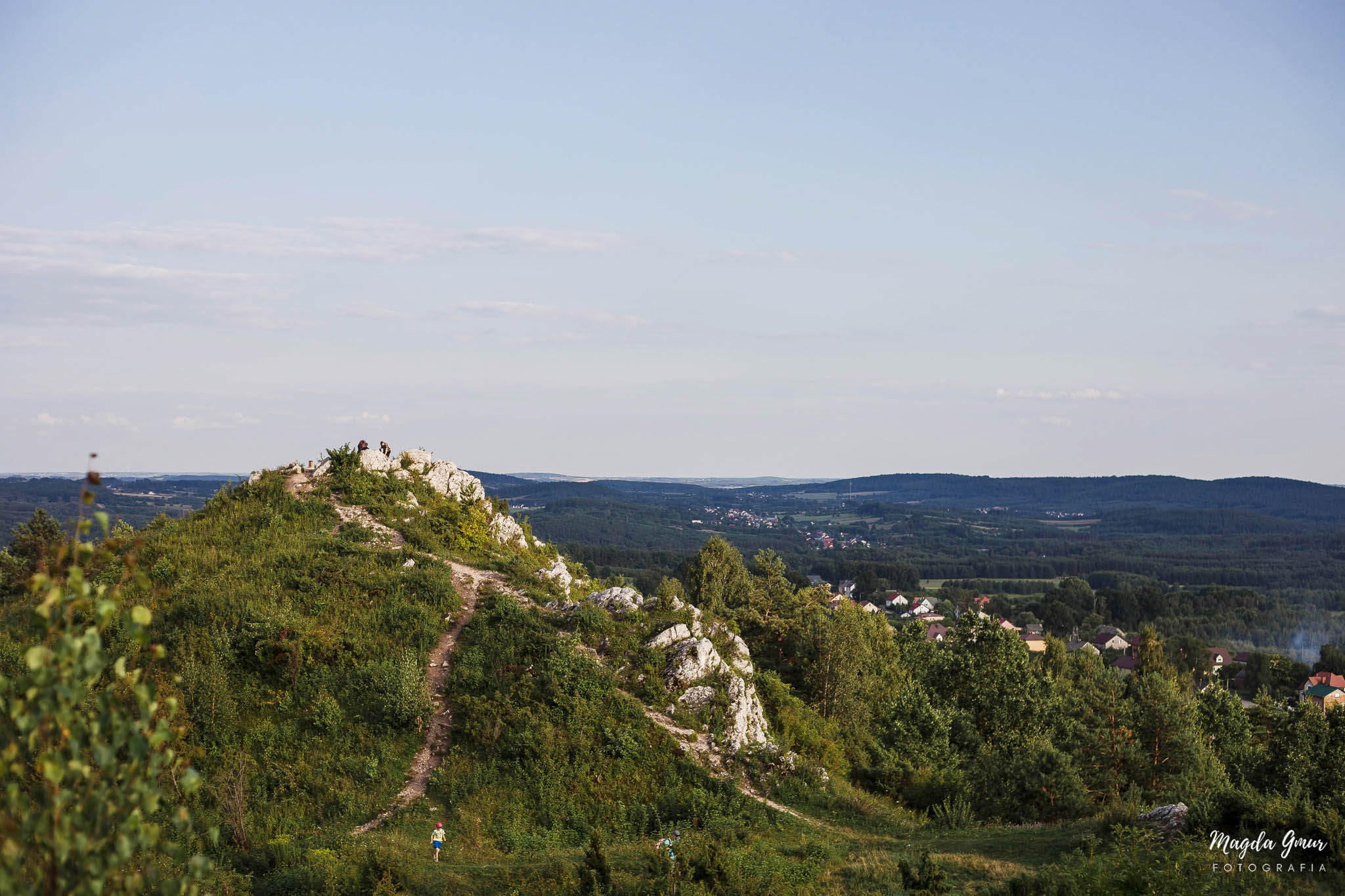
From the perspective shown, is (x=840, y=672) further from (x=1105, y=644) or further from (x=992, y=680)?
(x=1105, y=644)

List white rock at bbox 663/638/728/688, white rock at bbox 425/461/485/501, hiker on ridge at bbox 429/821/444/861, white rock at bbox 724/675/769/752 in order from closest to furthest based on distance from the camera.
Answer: hiker on ridge at bbox 429/821/444/861 < white rock at bbox 724/675/769/752 < white rock at bbox 663/638/728/688 < white rock at bbox 425/461/485/501

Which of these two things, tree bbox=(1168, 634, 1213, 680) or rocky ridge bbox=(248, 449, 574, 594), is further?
tree bbox=(1168, 634, 1213, 680)

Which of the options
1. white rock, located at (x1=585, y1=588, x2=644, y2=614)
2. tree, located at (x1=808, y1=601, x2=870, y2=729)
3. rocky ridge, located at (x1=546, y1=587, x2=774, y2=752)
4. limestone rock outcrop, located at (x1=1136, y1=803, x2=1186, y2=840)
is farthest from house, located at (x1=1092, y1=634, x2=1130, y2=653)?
limestone rock outcrop, located at (x1=1136, y1=803, x2=1186, y2=840)

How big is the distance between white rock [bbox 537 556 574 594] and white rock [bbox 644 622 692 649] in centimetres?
581

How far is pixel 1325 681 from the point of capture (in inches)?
4063

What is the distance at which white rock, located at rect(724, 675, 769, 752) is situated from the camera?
27.6 metres

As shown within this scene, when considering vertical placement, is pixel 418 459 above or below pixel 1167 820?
above

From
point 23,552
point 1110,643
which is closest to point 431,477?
point 23,552

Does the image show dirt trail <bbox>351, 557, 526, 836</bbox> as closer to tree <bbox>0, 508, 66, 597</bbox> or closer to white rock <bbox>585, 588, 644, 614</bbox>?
white rock <bbox>585, 588, 644, 614</bbox>

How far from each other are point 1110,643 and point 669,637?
129261 mm

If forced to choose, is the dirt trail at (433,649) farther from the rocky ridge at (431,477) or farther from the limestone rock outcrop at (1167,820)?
the limestone rock outcrop at (1167,820)

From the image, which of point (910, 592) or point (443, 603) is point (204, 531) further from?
point (910, 592)

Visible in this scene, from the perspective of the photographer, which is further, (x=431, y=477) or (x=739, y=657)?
(x=431, y=477)

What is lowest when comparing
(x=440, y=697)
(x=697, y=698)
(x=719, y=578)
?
(x=440, y=697)
